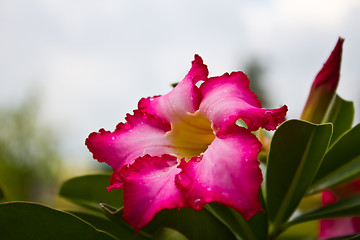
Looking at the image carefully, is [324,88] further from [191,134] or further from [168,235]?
[168,235]

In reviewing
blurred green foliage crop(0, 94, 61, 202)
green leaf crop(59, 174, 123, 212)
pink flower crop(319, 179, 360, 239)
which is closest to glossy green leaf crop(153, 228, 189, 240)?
green leaf crop(59, 174, 123, 212)

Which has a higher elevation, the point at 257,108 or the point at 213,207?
the point at 257,108

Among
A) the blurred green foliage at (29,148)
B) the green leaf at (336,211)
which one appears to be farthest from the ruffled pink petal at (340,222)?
the blurred green foliage at (29,148)

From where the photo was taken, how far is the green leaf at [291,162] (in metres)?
0.55

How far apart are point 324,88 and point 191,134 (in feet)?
0.79

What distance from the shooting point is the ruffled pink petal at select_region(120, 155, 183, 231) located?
1.53ft

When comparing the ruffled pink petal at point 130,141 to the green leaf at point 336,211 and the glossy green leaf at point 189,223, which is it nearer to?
the glossy green leaf at point 189,223

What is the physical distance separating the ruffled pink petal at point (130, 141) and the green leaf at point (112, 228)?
0.10m

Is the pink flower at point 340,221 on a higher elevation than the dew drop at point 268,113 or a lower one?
lower

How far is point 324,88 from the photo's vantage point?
694mm

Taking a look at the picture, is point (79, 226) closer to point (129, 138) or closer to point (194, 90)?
point (129, 138)

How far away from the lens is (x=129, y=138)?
0.60 m

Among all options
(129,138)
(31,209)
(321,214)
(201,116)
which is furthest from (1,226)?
(321,214)

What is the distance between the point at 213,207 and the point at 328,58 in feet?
1.01
